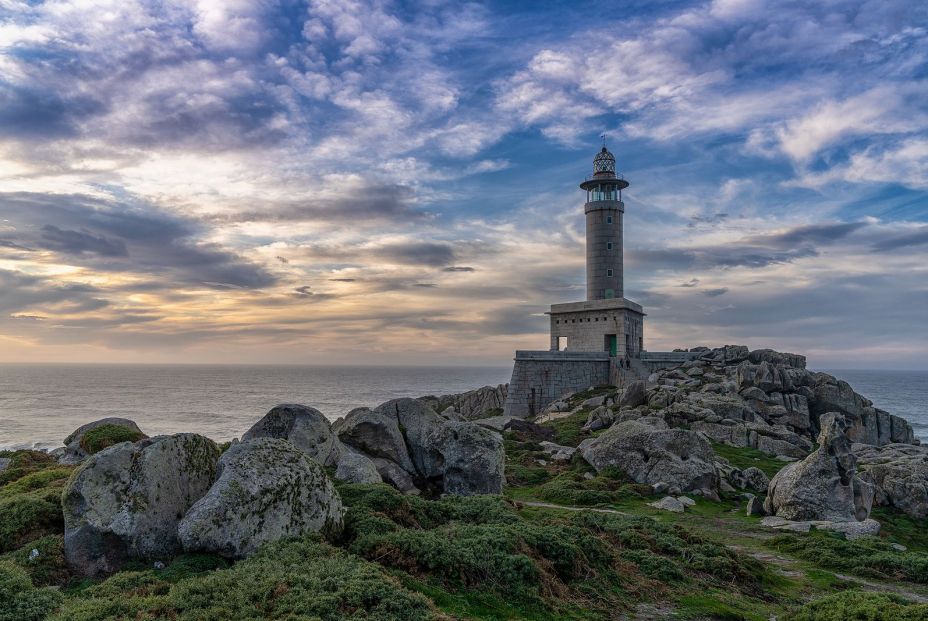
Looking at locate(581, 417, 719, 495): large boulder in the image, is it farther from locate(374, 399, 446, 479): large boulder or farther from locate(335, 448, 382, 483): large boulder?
locate(335, 448, 382, 483): large boulder

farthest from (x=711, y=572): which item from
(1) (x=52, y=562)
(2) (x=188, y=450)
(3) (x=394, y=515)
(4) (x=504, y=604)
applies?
(1) (x=52, y=562)

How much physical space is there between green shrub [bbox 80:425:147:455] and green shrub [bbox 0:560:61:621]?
1384cm

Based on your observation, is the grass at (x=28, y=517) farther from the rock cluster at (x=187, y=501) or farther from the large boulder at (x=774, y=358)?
the large boulder at (x=774, y=358)

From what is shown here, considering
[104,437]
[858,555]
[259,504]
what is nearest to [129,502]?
[259,504]

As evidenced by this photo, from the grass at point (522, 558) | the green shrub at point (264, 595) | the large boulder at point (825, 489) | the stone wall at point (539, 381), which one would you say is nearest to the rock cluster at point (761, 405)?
the stone wall at point (539, 381)

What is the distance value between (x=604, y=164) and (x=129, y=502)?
223 feet

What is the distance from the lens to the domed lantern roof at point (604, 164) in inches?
2800

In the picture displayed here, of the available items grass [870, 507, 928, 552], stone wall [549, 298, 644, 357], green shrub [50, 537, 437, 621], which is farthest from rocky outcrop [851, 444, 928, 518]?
stone wall [549, 298, 644, 357]

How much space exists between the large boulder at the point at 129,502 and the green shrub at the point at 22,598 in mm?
1432

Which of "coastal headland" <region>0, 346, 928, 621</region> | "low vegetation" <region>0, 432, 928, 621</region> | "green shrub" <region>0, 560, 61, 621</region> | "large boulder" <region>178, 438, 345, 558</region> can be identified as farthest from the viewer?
"large boulder" <region>178, 438, 345, 558</region>

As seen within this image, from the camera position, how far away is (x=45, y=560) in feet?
37.2

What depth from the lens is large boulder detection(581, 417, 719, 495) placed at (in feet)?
87.2

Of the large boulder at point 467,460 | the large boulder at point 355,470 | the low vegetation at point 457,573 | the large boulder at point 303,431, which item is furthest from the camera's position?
the large boulder at point 467,460

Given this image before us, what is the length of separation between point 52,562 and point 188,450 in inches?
120
